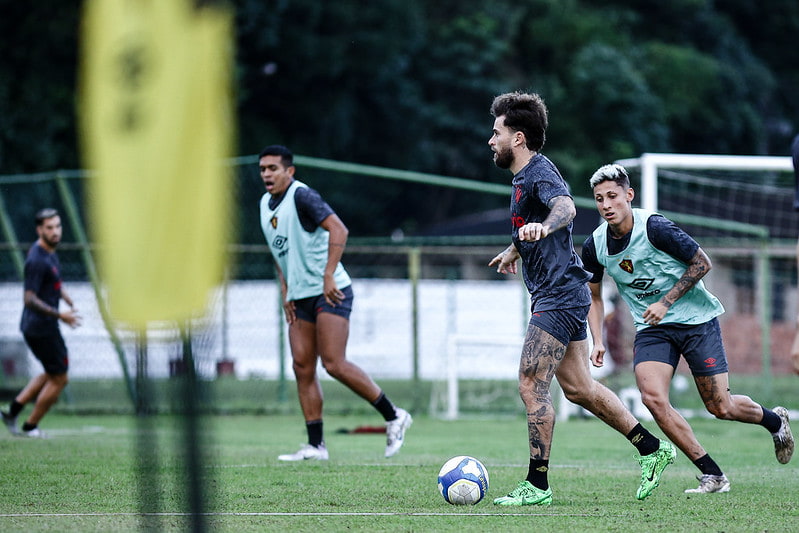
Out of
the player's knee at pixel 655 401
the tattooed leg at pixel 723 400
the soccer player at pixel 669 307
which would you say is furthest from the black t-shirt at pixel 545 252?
the tattooed leg at pixel 723 400

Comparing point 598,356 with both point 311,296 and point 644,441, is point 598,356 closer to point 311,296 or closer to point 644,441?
point 644,441

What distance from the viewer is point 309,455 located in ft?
29.3

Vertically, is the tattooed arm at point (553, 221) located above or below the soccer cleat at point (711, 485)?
above

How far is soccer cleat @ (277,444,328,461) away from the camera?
8922 millimetres

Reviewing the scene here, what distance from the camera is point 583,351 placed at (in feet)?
22.2

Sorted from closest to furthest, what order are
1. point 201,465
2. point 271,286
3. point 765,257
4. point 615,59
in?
point 201,465 < point 765,257 < point 271,286 < point 615,59

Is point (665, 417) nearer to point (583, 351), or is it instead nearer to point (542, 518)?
point (583, 351)

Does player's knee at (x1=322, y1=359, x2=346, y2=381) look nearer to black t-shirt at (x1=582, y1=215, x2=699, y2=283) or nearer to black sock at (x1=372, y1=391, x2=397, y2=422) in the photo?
black sock at (x1=372, y1=391, x2=397, y2=422)

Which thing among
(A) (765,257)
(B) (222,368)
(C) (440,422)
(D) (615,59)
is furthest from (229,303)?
(D) (615,59)

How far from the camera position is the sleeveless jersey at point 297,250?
9.05 m

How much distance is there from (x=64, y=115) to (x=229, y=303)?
1510 centimetres

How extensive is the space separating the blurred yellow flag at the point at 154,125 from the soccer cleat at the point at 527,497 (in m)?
4.13

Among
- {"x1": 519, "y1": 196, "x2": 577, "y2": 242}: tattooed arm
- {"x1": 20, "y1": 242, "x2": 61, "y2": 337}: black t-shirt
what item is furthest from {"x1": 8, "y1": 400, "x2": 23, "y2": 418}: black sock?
{"x1": 519, "y1": 196, "x2": 577, "y2": 242}: tattooed arm

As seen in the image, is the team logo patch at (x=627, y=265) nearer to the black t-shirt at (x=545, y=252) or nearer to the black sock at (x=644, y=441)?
the black t-shirt at (x=545, y=252)
